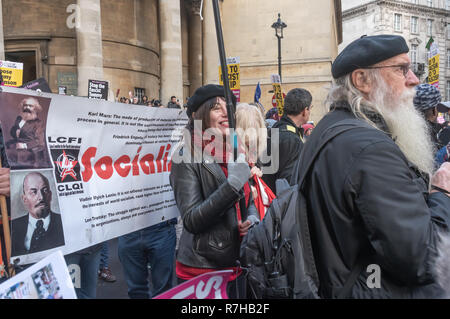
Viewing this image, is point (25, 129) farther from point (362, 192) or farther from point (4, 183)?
point (362, 192)

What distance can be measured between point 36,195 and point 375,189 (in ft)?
6.02

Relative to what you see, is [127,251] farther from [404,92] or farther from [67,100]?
[404,92]

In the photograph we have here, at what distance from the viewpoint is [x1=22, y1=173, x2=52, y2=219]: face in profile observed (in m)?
2.20

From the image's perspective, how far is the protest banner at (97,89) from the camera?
32.7ft

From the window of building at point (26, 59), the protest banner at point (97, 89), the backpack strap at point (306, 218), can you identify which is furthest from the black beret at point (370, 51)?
the window of building at point (26, 59)

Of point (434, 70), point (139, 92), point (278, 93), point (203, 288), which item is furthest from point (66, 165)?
point (139, 92)

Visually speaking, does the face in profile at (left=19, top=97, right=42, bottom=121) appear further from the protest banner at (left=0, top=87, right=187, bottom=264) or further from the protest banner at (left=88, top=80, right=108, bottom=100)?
the protest banner at (left=88, top=80, right=108, bottom=100)

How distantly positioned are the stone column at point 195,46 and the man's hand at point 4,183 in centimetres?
2648

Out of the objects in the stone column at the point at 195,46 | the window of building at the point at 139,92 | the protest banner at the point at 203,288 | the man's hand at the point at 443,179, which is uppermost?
the stone column at the point at 195,46

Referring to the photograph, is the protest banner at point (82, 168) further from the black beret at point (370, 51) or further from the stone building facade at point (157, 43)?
the stone building facade at point (157, 43)

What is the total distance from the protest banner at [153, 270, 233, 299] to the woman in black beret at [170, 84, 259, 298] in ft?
1.05

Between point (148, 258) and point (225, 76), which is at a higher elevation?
point (225, 76)

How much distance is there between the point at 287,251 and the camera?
165 cm
